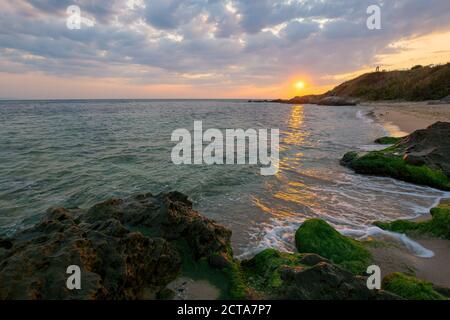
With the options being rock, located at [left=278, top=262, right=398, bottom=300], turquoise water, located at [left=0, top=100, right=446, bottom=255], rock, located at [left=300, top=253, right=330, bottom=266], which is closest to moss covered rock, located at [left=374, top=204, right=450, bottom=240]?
turquoise water, located at [left=0, top=100, right=446, bottom=255]

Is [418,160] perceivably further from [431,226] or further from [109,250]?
[109,250]

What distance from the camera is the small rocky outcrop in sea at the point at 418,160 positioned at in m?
10.4

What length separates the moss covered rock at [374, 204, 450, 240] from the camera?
6461 mm

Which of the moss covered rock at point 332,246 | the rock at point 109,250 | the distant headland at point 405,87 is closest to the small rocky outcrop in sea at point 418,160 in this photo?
the moss covered rock at point 332,246

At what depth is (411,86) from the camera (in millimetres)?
66250

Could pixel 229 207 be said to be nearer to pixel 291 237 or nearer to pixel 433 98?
pixel 291 237

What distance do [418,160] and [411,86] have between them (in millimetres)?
69051

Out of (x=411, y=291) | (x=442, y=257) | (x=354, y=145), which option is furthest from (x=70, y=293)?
(x=354, y=145)

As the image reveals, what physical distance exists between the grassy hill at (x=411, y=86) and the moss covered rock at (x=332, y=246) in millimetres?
64621

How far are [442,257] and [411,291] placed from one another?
7.65 ft

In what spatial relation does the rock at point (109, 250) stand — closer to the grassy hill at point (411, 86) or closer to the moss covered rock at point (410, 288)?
the moss covered rock at point (410, 288)

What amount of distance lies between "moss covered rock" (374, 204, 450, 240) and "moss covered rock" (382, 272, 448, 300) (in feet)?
9.10

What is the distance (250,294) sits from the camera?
13.2 feet
